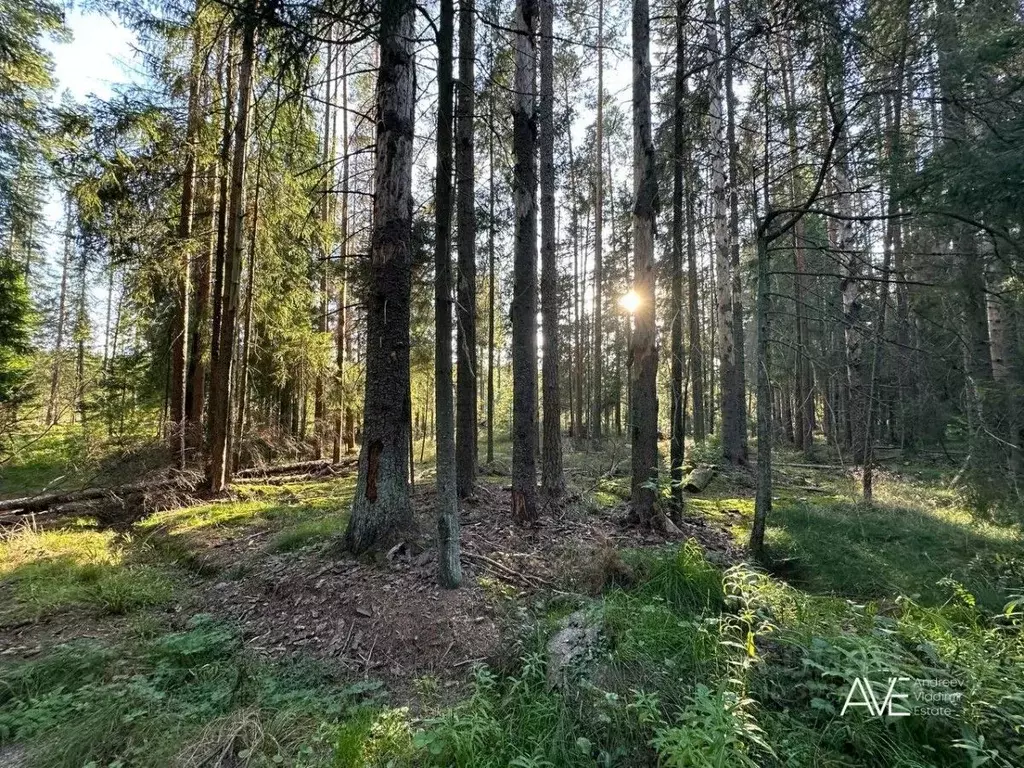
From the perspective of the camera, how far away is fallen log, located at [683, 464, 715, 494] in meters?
9.20

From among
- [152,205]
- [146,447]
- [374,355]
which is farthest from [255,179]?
[374,355]

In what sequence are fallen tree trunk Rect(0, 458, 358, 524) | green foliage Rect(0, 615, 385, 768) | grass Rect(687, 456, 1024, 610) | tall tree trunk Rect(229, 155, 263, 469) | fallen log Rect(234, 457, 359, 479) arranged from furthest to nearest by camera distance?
fallen log Rect(234, 457, 359, 479), tall tree trunk Rect(229, 155, 263, 469), fallen tree trunk Rect(0, 458, 358, 524), grass Rect(687, 456, 1024, 610), green foliage Rect(0, 615, 385, 768)

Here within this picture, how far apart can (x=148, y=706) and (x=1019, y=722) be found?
15.5 feet

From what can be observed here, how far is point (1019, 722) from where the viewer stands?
183cm

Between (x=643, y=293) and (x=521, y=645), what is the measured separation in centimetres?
449

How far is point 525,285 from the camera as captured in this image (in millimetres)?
6586

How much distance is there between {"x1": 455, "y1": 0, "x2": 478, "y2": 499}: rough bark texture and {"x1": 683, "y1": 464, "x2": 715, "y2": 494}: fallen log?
4852 millimetres

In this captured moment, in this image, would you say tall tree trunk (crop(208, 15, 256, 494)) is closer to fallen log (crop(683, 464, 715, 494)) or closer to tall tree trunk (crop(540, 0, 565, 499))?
tall tree trunk (crop(540, 0, 565, 499))

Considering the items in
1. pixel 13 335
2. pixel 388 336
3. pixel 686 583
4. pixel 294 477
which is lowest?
pixel 294 477

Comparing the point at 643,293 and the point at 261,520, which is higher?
the point at 643,293

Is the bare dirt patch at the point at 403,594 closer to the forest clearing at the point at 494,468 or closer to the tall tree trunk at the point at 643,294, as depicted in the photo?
the forest clearing at the point at 494,468

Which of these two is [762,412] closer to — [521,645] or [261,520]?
[521,645]

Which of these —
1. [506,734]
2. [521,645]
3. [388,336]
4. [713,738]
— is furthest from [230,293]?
[713,738]

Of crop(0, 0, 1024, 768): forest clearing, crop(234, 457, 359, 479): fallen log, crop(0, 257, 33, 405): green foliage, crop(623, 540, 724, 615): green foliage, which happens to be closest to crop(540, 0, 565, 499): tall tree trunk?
crop(0, 0, 1024, 768): forest clearing
